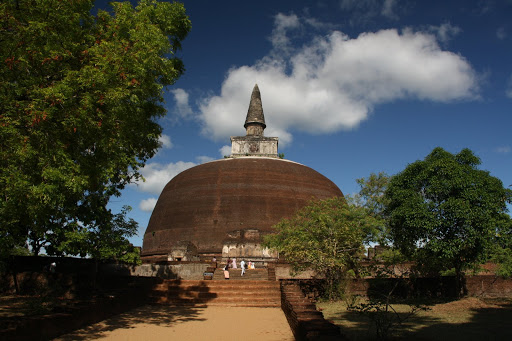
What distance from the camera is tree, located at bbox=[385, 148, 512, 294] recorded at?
10.5 meters

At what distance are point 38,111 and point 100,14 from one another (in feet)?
12.7

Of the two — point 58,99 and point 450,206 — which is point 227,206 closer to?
point 450,206

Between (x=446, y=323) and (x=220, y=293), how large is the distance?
678 cm

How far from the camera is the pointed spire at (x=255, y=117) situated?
123ft

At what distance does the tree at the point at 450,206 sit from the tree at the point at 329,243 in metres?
1.71

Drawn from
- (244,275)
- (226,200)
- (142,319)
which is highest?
(226,200)

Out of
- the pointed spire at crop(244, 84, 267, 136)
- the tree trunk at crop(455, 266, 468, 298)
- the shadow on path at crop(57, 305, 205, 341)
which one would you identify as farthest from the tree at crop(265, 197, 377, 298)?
the pointed spire at crop(244, 84, 267, 136)

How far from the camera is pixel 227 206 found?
2719 cm

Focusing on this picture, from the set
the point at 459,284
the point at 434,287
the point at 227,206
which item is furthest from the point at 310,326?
the point at 227,206

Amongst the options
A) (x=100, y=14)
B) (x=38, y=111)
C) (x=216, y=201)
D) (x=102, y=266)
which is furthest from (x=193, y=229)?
→ (x=38, y=111)

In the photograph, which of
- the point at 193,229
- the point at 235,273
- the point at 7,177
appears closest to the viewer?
the point at 7,177

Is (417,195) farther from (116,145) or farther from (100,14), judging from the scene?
(100,14)

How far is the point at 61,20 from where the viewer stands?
248 inches

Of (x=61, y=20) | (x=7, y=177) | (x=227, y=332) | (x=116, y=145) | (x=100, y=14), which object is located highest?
(x=100, y=14)
